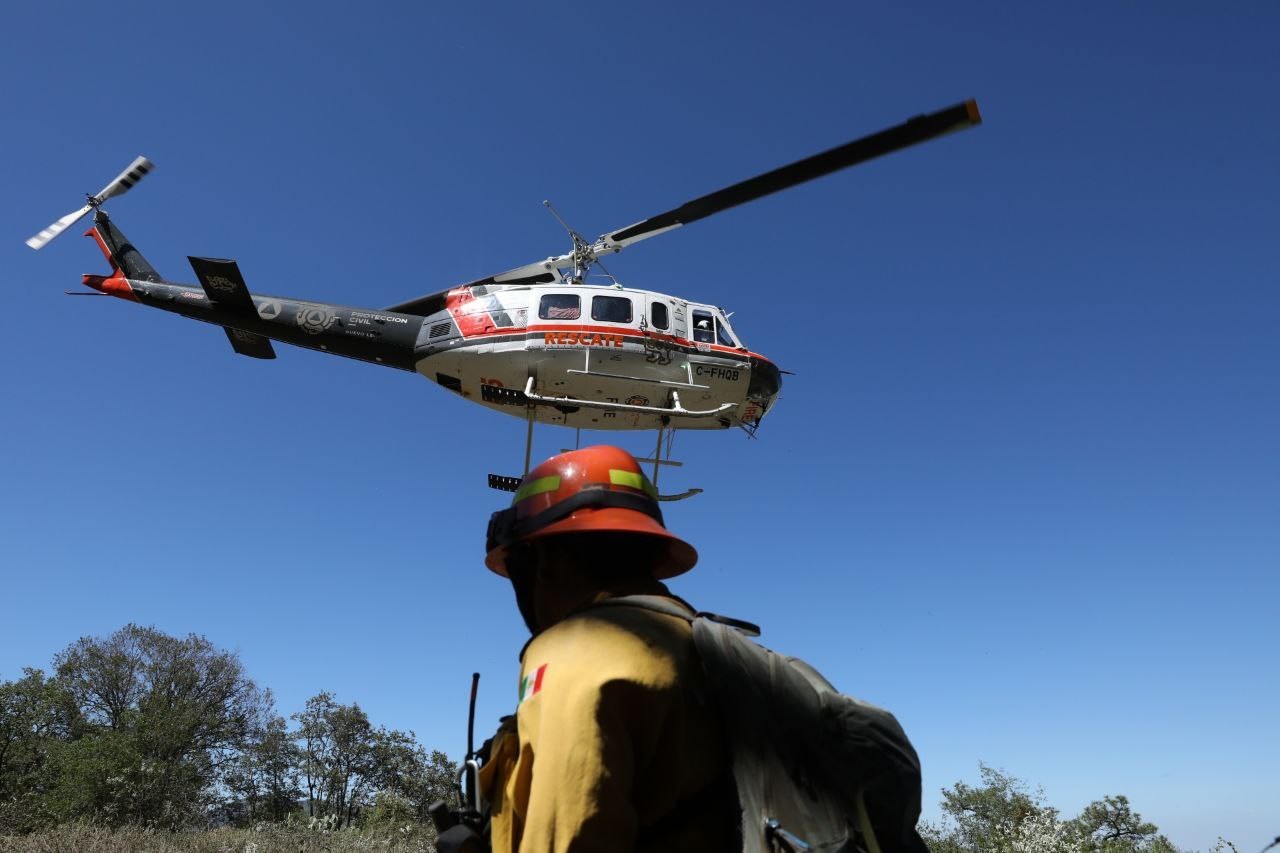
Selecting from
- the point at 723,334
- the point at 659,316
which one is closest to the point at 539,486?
the point at 659,316

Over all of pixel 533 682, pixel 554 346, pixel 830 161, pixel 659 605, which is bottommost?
pixel 533 682

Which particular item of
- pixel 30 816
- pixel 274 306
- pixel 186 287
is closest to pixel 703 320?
pixel 274 306

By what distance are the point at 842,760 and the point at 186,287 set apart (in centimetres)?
1628

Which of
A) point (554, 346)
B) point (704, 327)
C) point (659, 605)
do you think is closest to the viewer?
point (659, 605)

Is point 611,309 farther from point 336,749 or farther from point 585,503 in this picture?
point 336,749

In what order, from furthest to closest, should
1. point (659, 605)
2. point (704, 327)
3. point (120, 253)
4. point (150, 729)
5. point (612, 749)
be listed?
point (150, 729) → point (120, 253) → point (704, 327) → point (659, 605) → point (612, 749)

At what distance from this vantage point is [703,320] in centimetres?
1389

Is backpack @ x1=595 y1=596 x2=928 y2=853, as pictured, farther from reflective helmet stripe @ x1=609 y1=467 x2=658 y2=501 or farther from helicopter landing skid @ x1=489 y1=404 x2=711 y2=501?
helicopter landing skid @ x1=489 y1=404 x2=711 y2=501

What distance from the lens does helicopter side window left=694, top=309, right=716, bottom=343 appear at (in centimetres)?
1373

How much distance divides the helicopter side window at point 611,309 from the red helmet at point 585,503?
10.7 m

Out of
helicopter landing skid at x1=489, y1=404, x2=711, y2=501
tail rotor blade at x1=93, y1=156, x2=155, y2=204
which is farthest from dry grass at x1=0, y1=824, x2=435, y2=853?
tail rotor blade at x1=93, y1=156, x2=155, y2=204

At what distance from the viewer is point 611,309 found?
42.8 feet

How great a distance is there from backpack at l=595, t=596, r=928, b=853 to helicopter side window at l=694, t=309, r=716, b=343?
1203 cm

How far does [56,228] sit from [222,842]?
14.7 meters
